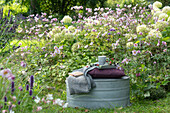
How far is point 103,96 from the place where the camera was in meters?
2.98

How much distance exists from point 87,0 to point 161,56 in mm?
9771

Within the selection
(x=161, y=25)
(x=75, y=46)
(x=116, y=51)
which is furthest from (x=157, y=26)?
(x=75, y=46)

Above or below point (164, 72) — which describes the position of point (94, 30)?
above

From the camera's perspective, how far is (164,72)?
3.54m

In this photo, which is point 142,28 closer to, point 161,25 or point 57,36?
point 161,25

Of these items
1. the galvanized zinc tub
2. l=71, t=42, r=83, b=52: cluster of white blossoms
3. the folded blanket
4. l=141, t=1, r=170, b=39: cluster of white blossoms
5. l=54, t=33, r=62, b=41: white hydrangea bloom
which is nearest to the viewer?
the folded blanket

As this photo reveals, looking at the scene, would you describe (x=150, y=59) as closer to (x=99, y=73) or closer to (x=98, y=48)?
(x=98, y=48)

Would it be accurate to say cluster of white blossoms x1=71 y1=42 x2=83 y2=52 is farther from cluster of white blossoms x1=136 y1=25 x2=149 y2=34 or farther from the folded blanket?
the folded blanket

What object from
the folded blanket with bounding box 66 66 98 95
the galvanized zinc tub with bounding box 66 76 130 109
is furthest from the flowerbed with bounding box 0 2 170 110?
the folded blanket with bounding box 66 66 98 95

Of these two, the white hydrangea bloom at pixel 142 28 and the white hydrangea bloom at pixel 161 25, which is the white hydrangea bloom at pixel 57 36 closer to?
the white hydrangea bloom at pixel 142 28

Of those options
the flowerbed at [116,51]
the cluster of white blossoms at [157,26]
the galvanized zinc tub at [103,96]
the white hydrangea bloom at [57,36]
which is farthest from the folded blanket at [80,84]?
the white hydrangea bloom at [57,36]

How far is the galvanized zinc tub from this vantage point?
297cm

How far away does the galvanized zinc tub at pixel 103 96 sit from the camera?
117 inches

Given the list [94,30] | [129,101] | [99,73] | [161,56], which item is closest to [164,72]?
[161,56]
